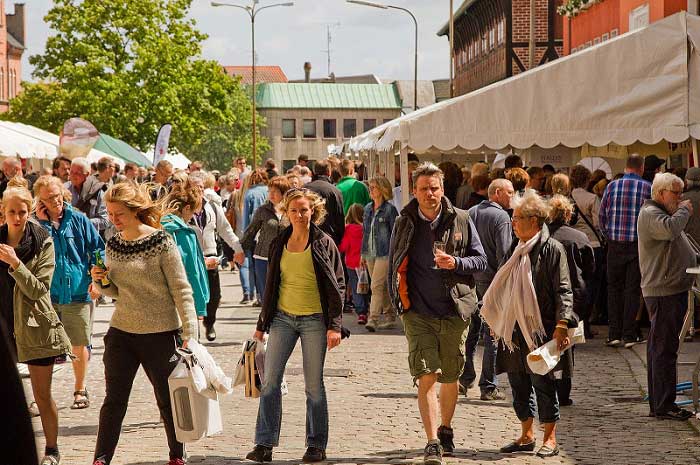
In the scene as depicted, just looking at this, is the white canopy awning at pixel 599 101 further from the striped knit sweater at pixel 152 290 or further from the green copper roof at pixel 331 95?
the green copper roof at pixel 331 95

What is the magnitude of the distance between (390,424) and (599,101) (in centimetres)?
661

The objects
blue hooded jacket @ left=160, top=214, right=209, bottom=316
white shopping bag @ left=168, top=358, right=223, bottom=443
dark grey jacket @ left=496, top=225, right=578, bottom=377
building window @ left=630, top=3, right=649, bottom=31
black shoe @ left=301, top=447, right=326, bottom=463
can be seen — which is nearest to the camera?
white shopping bag @ left=168, top=358, right=223, bottom=443

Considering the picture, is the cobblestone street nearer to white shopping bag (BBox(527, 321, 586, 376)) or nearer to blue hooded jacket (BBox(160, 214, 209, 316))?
white shopping bag (BBox(527, 321, 586, 376))

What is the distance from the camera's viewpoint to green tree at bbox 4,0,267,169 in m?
61.7

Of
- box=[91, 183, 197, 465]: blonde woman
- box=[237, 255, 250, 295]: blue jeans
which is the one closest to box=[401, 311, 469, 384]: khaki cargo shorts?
box=[91, 183, 197, 465]: blonde woman

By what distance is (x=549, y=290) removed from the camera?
25.3ft

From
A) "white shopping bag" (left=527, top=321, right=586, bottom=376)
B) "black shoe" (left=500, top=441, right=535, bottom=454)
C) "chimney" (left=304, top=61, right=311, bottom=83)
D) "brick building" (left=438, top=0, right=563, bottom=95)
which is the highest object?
Result: "chimney" (left=304, top=61, right=311, bottom=83)

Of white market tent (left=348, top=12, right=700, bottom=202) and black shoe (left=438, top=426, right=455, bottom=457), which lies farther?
white market tent (left=348, top=12, right=700, bottom=202)

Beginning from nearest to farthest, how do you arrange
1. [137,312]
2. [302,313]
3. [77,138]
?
1. [137,312]
2. [302,313]
3. [77,138]

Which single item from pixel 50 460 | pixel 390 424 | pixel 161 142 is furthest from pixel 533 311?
pixel 161 142

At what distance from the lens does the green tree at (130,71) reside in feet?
202

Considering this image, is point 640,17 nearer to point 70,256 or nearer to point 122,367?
point 70,256

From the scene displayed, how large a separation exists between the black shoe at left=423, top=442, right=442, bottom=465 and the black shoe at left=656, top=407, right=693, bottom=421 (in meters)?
2.46

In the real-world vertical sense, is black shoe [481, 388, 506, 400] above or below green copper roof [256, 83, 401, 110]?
below
